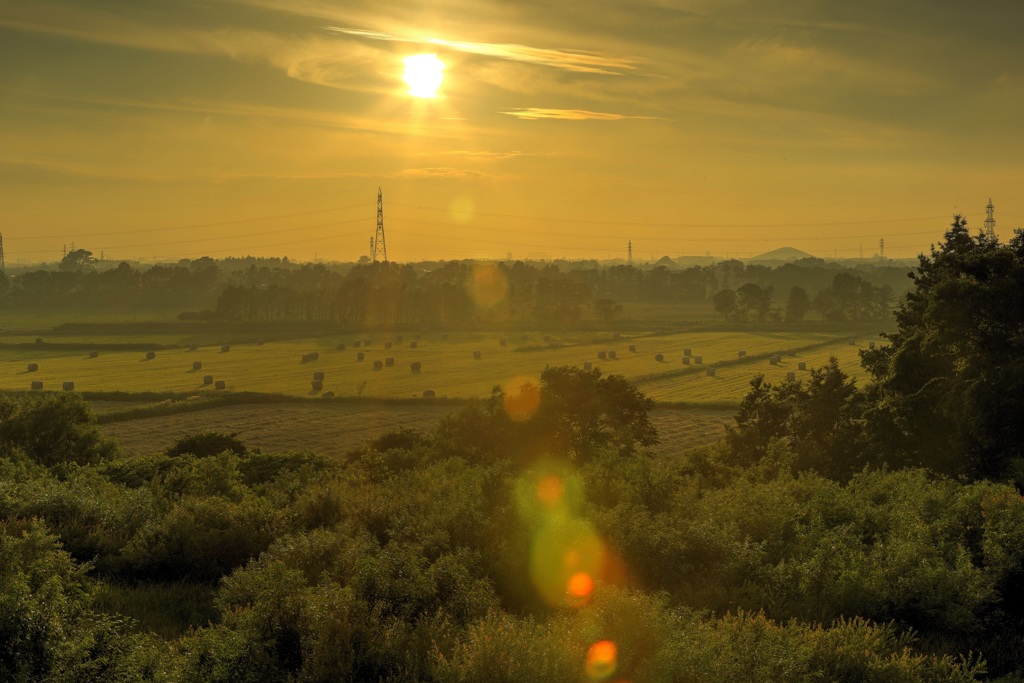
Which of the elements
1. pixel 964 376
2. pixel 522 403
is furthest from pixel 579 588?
pixel 522 403

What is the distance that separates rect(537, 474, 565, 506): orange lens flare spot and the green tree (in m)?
15.6

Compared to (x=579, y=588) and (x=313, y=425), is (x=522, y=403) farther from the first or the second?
(x=579, y=588)

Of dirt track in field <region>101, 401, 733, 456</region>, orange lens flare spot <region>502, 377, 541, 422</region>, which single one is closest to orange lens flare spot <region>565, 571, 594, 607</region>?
orange lens flare spot <region>502, 377, 541, 422</region>

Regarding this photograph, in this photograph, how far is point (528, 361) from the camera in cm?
10731

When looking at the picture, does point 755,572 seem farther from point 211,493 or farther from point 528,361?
point 528,361

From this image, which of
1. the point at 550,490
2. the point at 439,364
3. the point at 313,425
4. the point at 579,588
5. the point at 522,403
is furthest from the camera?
the point at 439,364

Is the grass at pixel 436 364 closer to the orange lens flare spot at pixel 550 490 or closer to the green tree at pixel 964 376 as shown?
the green tree at pixel 964 376

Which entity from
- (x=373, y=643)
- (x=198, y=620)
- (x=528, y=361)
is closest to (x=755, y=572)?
(x=373, y=643)

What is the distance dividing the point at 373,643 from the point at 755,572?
30.9 ft

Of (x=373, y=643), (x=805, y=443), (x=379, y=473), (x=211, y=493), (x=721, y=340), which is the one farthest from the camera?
(x=721, y=340)

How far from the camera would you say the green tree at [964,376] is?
30.4 m

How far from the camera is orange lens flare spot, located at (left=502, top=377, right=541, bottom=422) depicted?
44.2 metres

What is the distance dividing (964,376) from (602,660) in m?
25.3

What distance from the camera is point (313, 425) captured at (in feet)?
218
